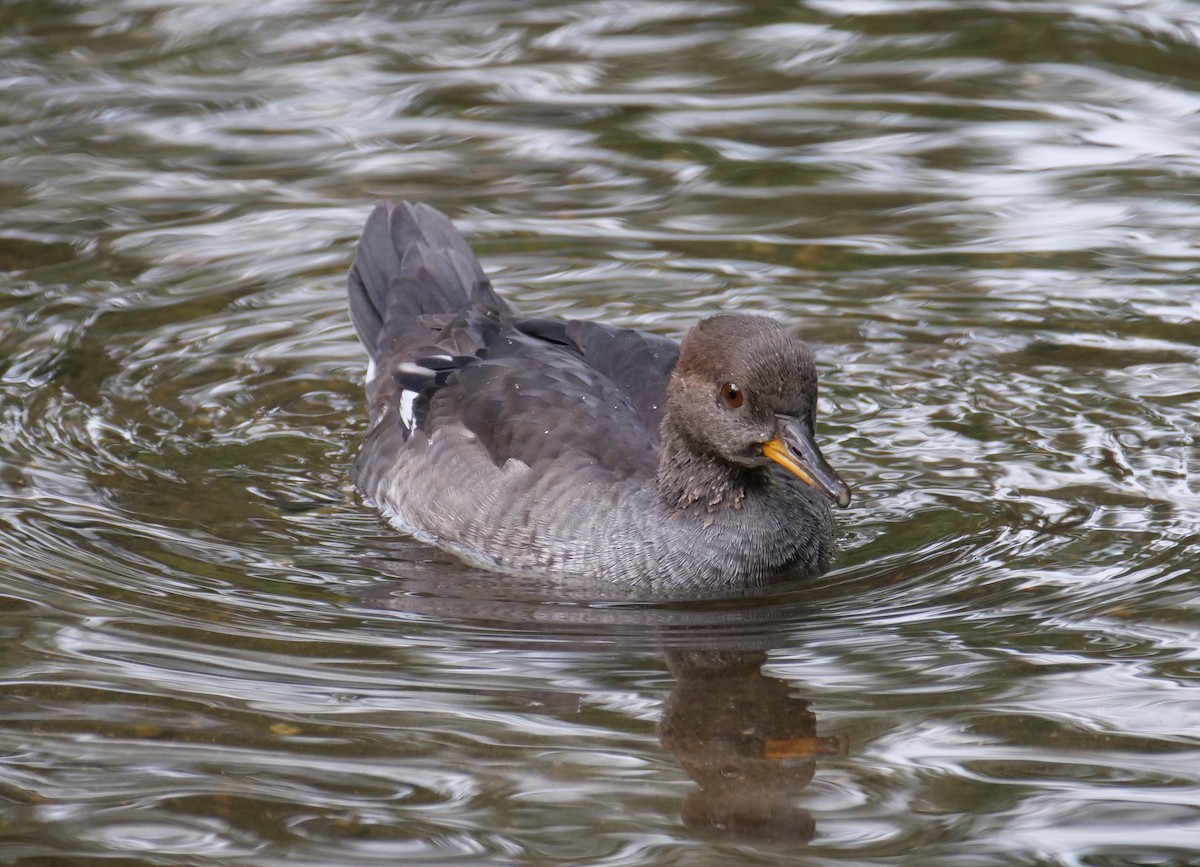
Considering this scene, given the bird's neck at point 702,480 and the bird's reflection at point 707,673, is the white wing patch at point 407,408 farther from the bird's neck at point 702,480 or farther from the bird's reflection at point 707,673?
the bird's neck at point 702,480

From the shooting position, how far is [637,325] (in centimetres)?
955

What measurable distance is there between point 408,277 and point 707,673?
10.9 ft

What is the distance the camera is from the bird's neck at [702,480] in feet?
23.7

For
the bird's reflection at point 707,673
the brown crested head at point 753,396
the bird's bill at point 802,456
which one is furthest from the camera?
the brown crested head at point 753,396

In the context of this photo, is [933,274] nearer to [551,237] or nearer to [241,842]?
[551,237]

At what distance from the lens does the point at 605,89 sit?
12.2m

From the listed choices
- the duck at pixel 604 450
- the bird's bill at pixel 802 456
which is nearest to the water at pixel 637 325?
the duck at pixel 604 450

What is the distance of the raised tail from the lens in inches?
347

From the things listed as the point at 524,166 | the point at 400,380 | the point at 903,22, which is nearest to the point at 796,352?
the point at 400,380

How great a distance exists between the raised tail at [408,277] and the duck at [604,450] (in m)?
0.11

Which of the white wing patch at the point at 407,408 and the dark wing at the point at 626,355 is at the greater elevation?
the dark wing at the point at 626,355

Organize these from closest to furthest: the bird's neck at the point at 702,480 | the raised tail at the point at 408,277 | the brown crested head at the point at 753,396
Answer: the brown crested head at the point at 753,396
the bird's neck at the point at 702,480
the raised tail at the point at 408,277

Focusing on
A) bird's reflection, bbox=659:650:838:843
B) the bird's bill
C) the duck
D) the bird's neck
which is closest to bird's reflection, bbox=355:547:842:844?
bird's reflection, bbox=659:650:838:843

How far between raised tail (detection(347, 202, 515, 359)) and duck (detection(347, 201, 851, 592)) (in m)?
0.11
